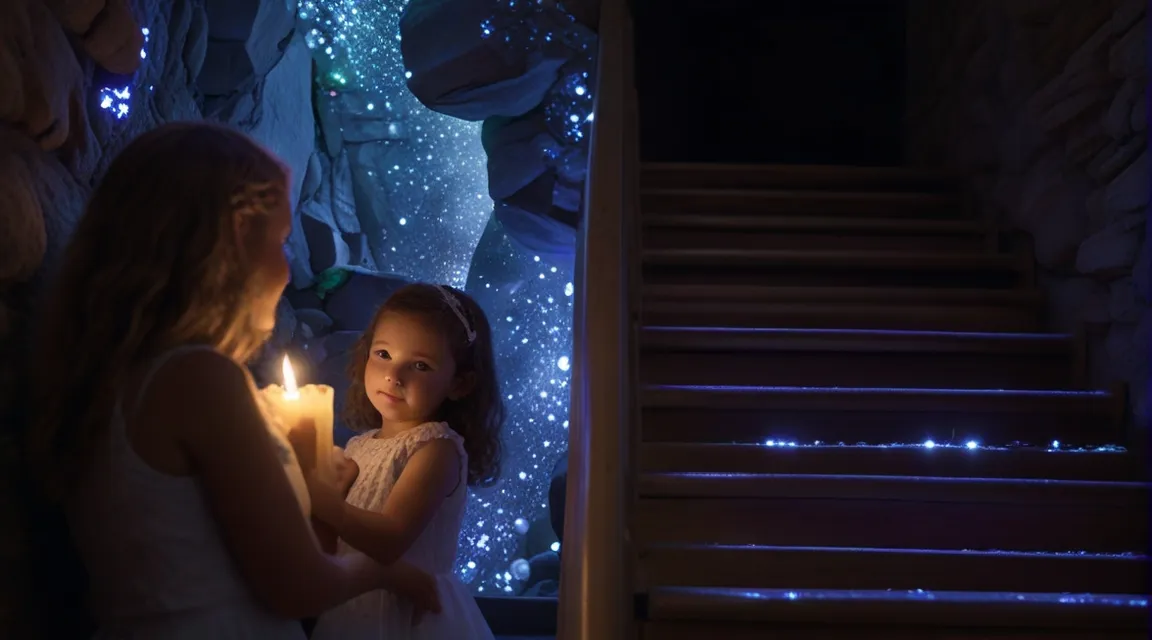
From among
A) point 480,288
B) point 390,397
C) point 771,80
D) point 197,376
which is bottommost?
point 390,397

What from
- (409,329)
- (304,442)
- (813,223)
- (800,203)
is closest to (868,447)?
(813,223)

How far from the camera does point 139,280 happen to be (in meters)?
0.98

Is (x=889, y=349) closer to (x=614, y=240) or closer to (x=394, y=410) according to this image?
(x=614, y=240)

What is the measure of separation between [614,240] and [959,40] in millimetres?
3125

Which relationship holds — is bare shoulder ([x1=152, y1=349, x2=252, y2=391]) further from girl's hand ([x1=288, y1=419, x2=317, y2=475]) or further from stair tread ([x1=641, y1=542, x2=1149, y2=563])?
stair tread ([x1=641, y1=542, x2=1149, y2=563])

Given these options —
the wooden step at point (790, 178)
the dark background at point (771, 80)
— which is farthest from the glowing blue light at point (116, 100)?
the dark background at point (771, 80)

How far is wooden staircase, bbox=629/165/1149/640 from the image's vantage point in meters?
1.91

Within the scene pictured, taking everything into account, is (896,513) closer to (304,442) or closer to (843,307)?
(843,307)

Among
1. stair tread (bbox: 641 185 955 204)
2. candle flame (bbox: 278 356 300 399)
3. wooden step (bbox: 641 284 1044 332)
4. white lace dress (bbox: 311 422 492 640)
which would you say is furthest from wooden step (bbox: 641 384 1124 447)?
candle flame (bbox: 278 356 300 399)

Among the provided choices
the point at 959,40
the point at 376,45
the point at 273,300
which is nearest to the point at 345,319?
the point at 376,45

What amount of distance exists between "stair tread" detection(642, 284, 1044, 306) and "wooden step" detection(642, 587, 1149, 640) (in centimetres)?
133

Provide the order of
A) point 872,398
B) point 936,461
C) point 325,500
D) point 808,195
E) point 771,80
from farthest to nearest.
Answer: point 771,80, point 808,195, point 872,398, point 936,461, point 325,500

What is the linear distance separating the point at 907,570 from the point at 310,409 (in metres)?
1.63

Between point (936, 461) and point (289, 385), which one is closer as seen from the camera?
point (289, 385)
